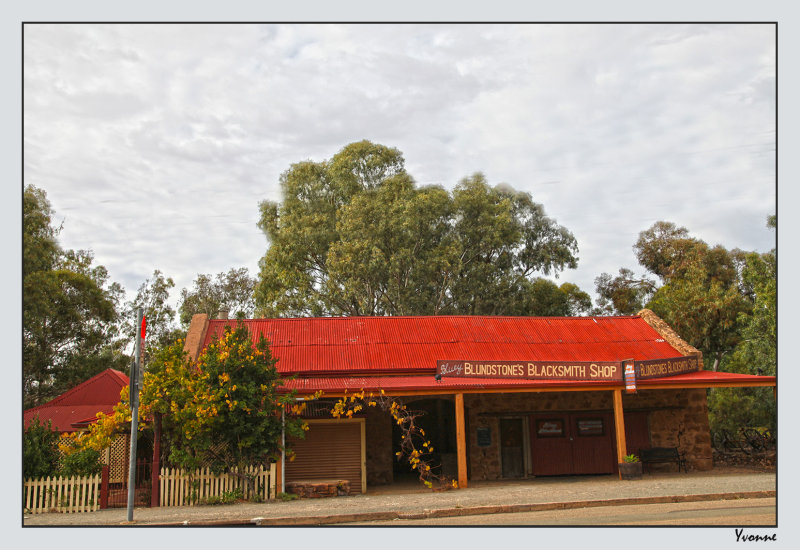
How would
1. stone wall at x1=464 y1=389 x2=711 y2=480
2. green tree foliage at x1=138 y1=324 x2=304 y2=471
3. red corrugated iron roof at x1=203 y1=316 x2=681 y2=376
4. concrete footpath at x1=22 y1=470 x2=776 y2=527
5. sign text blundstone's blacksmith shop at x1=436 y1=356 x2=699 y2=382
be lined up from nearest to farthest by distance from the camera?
concrete footpath at x1=22 y1=470 x2=776 y2=527
green tree foliage at x1=138 y1=324 x2=304 y2=471
sign text blundstone's blacksmith shop at x1=436 y1=356 x2=699 y2=382
stone wall at x1=464 y1=389 x2=711 y2=480
red corrugated iron roof at x1=203 y1=316 x2=681 y2=376

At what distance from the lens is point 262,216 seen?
4203 centimetres

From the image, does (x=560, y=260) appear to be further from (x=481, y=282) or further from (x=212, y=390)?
Result: (x=212, y=390)

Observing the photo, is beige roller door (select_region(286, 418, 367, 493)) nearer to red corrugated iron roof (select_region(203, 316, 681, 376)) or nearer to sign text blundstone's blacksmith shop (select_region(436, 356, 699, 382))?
red corrugated iron roof (select_region(203, 316, 681, 376))

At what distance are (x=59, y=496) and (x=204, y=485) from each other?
269 cm

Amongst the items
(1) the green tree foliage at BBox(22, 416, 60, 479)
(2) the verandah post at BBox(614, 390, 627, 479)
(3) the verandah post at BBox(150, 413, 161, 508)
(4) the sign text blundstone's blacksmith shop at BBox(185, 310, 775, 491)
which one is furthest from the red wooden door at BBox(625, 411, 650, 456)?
(1) the green tree foliage at BBox(22, 416, 60, 479)

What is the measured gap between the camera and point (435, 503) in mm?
12352

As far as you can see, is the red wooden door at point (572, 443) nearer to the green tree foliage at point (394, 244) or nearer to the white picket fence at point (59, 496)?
the white picket fence at point (59, 496)

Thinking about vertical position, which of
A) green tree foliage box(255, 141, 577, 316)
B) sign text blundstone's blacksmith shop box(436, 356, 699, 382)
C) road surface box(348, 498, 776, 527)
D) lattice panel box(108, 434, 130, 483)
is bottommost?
lattice panel box(108, 434, 130, 483)

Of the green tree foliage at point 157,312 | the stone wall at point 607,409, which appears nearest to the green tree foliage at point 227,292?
the green tree foliage at point 157,312

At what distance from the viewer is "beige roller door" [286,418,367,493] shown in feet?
52.2

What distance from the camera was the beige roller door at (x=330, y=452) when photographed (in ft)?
52.2

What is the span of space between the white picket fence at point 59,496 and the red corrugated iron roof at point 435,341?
→ 5.32m

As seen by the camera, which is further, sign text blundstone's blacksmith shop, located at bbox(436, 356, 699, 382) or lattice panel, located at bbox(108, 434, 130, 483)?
lattice panel, located at bbox(108, 434, 130, 483)

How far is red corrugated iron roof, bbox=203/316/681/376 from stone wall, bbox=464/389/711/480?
1022 mm
